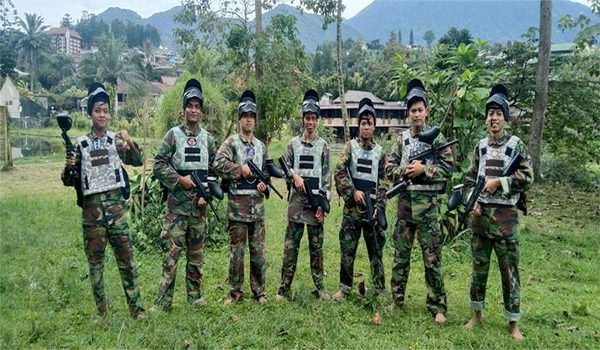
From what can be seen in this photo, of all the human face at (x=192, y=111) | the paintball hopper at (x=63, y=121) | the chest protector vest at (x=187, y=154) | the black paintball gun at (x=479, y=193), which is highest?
the human face at (x=192, y=111)

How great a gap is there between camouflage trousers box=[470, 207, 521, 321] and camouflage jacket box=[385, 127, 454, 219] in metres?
0.49

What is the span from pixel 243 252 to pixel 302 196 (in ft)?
2.81

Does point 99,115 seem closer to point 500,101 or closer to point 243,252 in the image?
point 243,252

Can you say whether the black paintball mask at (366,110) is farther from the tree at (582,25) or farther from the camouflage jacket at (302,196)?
the tree at (582,25)

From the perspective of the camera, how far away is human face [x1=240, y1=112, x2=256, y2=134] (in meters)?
5.09

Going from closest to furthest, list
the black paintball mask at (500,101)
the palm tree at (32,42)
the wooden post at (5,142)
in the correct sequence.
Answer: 1. the black paintball mask at (500,101)
2. the wooden post at (5,142)
3. the palm tree at (32,42)

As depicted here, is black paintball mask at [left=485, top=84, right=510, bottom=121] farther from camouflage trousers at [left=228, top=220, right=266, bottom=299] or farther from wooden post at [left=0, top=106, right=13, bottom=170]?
wooden post at [left=0, top=106, right=13, bottom=170]

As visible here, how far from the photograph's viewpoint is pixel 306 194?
5.18 metres

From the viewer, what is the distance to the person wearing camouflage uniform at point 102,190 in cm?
446

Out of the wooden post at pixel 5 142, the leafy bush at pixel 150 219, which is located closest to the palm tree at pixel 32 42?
the wooden post at pixel 5 142

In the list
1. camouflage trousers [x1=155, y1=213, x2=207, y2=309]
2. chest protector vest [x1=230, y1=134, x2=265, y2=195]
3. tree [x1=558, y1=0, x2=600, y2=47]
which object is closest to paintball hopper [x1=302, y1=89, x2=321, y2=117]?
chest protector vest [x1=230, y1=134, x2=265, y2=195]

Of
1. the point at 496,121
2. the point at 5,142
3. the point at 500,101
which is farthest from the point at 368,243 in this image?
the point at 5,142

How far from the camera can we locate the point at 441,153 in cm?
484

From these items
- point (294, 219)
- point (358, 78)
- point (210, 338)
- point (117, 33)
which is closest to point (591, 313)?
point (294, 219)
